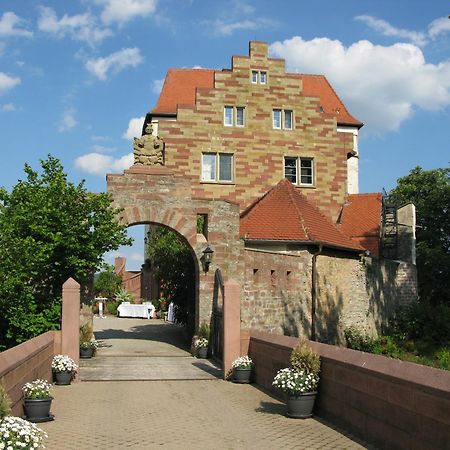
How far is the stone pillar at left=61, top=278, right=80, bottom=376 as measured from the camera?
16281 millimetres

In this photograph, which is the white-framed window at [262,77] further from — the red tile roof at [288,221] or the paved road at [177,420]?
the paved road at [177,420]

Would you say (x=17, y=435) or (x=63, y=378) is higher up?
(x=17, y=435)

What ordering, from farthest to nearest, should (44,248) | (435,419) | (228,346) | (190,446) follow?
(44,248) → (228,346) → (190,446) → (435,419)

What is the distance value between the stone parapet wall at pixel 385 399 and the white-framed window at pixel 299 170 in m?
19.3

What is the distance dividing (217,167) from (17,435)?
2383 centimetres

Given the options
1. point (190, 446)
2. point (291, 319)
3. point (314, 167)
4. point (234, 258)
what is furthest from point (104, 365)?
point (314, 167)

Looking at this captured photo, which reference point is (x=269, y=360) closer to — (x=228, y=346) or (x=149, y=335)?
(x=228, y=346)

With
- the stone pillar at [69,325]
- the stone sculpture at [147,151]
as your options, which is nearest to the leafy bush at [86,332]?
the stone pillar at [69,325]

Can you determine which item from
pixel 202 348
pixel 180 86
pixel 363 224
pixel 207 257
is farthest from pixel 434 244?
pixel 202 348

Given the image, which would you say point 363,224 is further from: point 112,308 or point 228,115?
point 112,308

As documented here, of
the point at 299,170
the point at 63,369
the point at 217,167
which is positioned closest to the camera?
the point at 63,369

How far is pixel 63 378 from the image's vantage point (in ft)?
49.9

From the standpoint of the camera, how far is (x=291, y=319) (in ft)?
76.3

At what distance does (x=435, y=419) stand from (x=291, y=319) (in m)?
16.3
